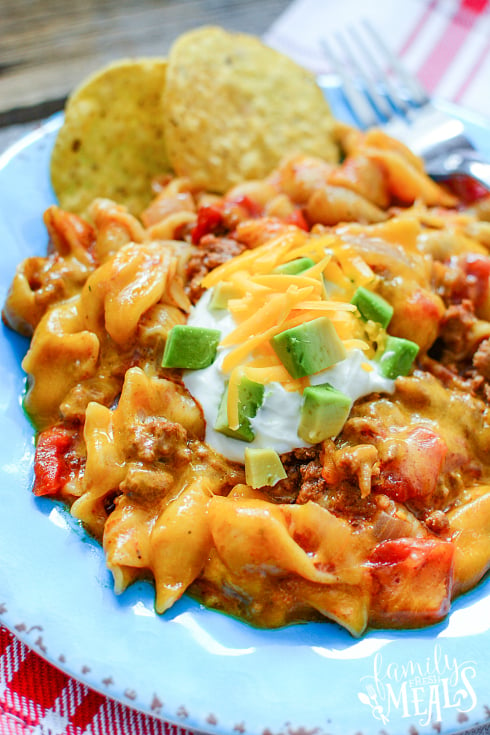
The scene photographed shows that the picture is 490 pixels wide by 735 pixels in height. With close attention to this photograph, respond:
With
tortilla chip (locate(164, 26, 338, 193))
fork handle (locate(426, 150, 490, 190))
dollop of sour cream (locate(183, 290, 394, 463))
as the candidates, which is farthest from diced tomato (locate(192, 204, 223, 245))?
fork handle (locate(426, 150, 490, 190))

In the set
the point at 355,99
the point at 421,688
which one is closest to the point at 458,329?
the point at 421,688

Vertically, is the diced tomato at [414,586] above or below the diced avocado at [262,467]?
below

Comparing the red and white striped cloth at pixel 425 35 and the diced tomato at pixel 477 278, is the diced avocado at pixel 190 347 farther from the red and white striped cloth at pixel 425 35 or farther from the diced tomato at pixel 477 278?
the red and white striped cloth at pixel 425 35

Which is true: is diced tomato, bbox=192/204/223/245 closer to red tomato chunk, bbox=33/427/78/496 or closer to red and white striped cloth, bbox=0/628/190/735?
red tomato chunk, bbox=33/427/78/496

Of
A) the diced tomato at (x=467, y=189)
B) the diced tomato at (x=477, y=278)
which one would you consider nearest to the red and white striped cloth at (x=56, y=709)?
the diced tomato at (x=477, y=278)

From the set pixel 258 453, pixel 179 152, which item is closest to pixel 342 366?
pixel 258 453

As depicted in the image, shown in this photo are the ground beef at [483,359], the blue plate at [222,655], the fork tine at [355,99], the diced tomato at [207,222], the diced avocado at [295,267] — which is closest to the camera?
the blue plate at [222,655]
